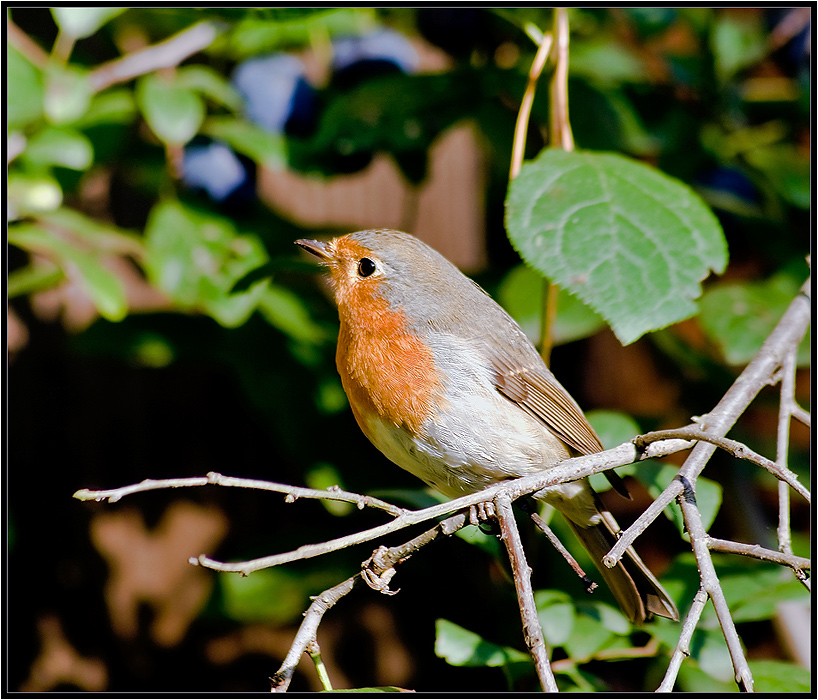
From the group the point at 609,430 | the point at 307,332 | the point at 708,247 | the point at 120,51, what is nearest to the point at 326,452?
the point at 307,332

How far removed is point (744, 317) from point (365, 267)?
111 centimetres

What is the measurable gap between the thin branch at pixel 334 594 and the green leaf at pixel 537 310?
89cm

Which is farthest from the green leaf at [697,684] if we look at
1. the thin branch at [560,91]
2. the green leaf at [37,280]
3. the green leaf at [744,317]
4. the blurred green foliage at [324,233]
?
the green leaf at [37,280]

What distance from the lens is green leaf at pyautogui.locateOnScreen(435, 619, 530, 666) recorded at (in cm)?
152

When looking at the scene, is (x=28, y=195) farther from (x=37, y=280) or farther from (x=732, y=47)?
(x=732, y=47)

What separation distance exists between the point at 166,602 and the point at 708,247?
7.01 ft

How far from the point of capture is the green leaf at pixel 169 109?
1.91 meters

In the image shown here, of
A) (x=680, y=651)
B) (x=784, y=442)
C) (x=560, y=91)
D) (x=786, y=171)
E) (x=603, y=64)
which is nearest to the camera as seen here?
(x=680, y=651)

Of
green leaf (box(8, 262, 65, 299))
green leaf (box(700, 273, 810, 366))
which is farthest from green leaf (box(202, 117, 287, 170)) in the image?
green leaf (box(700, 273, 810, 366))

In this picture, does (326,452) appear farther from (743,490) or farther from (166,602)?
(743,490)

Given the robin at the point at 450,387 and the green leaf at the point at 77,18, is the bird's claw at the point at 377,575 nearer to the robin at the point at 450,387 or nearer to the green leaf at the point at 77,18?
the robin at the point at 450,387

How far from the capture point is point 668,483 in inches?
65.1

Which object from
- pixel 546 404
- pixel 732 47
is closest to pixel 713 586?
pixel 546 404

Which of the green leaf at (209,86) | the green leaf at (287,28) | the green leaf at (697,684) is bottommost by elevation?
the green leaf at (697,684)
